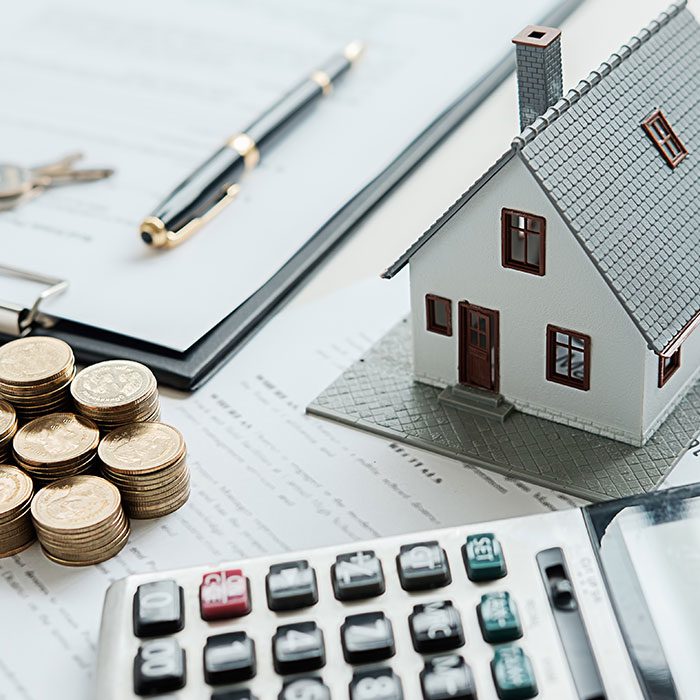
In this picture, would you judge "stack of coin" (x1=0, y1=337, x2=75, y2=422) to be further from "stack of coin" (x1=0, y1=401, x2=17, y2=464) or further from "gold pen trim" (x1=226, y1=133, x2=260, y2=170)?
"gold pen trim" (x1=226, y1=133, x2=260, y2=170)

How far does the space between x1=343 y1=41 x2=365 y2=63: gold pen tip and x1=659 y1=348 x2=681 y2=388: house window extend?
1.64ft

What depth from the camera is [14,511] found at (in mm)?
680

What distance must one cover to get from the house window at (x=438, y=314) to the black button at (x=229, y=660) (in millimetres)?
256

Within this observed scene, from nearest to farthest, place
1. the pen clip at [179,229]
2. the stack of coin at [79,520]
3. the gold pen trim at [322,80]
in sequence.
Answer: the stack of coin at [79,520]
the pen clip at [179,229]
the gold pen trim at [322,80]

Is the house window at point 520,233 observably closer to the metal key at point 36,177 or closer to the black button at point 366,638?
the black button at point 366,638

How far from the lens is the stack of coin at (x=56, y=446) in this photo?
70 centimetres

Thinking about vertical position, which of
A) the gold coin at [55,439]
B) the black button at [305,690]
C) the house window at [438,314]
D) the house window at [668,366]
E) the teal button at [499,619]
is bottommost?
the black button at [305,690]

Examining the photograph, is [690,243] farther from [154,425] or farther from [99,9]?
[99,9]

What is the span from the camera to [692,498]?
0.62 meters

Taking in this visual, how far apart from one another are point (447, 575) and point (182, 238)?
1.37 feet

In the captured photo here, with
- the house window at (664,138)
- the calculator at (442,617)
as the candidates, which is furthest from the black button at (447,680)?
the house window at (664,138)

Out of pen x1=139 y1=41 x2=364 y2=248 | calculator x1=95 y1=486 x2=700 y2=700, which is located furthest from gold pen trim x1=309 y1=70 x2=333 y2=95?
calculator x1=95 y1=486 x2=700 y2=700

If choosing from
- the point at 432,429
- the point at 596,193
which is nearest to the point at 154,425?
the point at 432,429

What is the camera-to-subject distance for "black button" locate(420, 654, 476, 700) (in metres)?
0.55
